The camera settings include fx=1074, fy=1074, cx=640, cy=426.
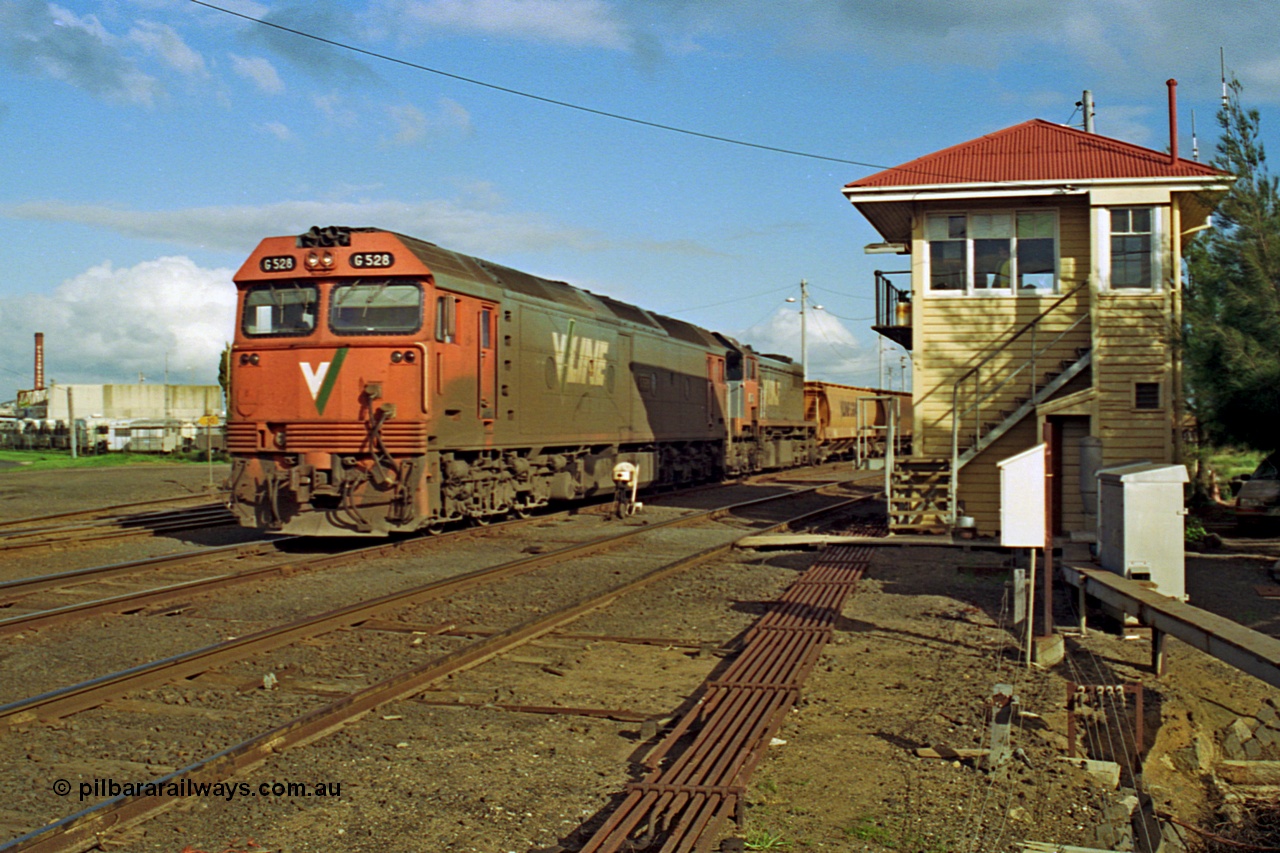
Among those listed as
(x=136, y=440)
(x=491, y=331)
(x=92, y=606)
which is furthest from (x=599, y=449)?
(x=136, y=440)

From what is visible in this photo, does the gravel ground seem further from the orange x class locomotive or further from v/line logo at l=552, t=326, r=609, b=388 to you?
v/line logo at l=552, t=326, r=609, b=388

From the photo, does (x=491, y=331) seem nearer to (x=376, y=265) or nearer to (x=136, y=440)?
(x=376, y=265)

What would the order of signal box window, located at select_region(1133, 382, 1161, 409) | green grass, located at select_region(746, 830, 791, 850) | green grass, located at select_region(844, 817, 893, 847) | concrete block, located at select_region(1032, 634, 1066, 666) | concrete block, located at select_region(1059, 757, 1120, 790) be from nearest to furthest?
green grass, located at select_region(746, 830, 791, 850)
green grass, located at select_region(844, 817, 893, 847)
concrete block, located at select_region(1059, 757, 1120, 790)
concrete block, located at select_region(1032, 634, 1066, 666)
signal box window, located at select_region(1133, 382, 1161, 409)

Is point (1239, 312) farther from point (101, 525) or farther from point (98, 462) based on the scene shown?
point (98, 462)

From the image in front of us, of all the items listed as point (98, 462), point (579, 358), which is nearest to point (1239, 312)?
point (579, 358)

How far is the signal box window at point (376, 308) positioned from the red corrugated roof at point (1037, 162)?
22.8 ft

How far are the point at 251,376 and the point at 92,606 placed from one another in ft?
16.9

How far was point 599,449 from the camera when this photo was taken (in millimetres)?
20781

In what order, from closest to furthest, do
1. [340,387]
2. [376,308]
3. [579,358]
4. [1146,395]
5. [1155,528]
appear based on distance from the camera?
[1155,528], [340,387], [376,308], [1146,395], [579,358]

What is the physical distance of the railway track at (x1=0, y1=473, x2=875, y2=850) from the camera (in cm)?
462

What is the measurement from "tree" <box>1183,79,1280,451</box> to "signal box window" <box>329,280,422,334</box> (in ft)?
29.8

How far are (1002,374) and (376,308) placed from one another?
30.1 feet

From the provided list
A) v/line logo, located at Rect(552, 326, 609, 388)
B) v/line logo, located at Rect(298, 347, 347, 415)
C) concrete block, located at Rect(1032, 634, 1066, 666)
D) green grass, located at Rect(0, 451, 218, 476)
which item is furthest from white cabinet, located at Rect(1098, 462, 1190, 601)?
green grass, located at Rect(0, 451, 218, 476)

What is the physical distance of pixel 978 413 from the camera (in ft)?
52.2
